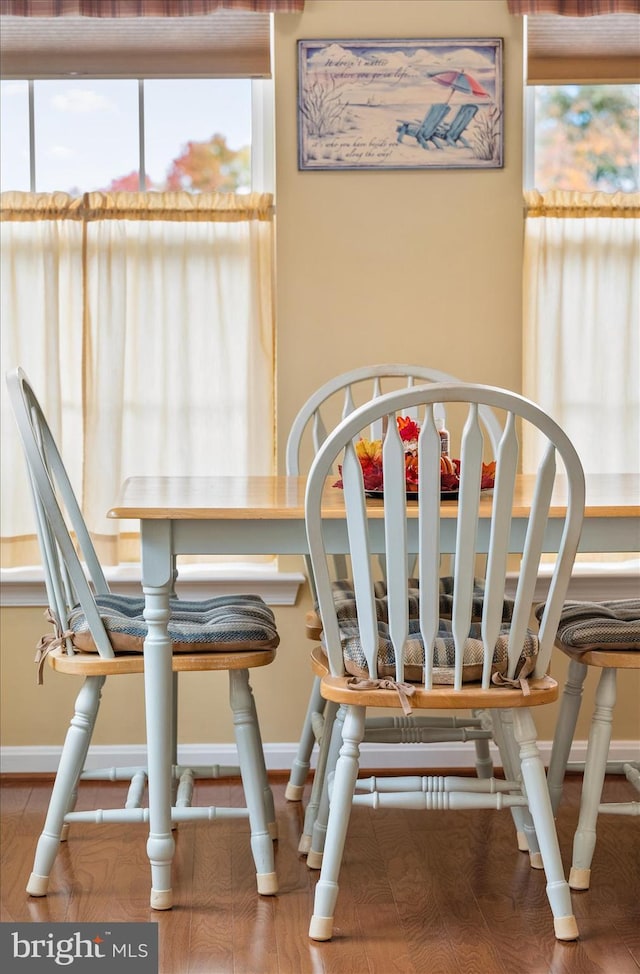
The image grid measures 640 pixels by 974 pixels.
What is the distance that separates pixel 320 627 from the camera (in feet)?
7.84

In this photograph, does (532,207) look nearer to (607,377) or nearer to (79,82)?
(607,377)

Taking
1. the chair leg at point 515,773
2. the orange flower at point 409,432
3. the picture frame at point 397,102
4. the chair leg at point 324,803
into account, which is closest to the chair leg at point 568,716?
the chair leg at point 515,773

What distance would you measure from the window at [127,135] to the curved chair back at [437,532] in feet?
5.04

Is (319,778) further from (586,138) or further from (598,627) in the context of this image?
(586,138)

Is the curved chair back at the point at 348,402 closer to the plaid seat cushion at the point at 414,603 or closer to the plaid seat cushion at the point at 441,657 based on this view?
the plaid seat cushion at the point at 414,603

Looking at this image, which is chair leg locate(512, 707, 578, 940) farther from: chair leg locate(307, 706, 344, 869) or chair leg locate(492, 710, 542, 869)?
chair leg locate(307, 706, 344, 869)

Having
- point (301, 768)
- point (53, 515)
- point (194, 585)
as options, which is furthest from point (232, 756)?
point (53, 515)

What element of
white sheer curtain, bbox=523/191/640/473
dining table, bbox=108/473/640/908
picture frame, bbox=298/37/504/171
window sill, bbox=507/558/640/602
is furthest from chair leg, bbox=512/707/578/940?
picture frame, bbox=298/37/504/171

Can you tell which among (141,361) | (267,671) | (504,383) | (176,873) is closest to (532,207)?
(504,383)

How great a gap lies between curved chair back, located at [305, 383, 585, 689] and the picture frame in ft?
4.45

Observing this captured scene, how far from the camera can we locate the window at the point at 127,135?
2.99 metres

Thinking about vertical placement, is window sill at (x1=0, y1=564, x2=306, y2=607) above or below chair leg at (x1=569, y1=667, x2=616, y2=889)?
above

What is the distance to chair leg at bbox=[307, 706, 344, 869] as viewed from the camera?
210cm

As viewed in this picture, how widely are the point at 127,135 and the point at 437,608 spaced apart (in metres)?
1.88
